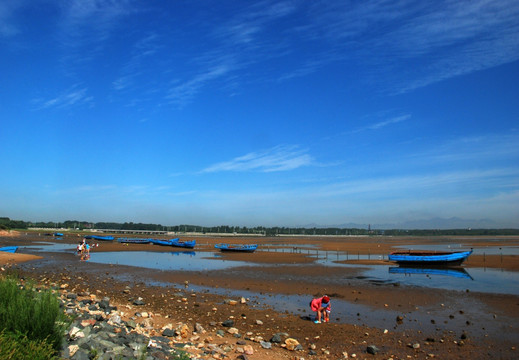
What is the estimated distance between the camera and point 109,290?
21.5 m

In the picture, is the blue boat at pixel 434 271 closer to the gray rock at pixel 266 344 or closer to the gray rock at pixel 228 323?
the gray rock at pixel 228 323

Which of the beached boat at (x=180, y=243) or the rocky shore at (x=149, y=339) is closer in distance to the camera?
the rocky shore at (x=149, y=339)

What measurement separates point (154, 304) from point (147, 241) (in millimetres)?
65749

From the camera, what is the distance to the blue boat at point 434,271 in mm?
34156

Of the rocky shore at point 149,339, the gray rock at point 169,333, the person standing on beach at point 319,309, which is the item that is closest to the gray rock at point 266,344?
the rocky shore at point 149,339

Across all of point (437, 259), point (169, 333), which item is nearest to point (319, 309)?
point (169, 333)

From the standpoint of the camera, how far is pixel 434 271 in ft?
123

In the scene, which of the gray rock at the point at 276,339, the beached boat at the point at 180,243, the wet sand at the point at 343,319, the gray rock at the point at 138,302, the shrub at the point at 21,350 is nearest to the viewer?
the shrub at the point at 21,350

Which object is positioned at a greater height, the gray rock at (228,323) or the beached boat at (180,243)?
the gray rock at (228,323)

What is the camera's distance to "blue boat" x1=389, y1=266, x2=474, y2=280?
1345 inches

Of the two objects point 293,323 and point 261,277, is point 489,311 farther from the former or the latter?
point 261,277

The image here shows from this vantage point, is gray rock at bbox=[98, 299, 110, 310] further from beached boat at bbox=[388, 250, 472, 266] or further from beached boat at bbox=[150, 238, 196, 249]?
beached boat at bbox=[150, 238, 196, 249]

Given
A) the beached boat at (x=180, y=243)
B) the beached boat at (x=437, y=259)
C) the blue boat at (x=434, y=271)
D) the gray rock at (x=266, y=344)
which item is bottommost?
the beached boat at (x=180, y=243)

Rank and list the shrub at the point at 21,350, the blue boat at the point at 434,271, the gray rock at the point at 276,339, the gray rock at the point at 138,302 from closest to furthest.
Result: the shrub at the point at 21,350
the gray rock at the point at 276,339
the gray rock at the point at 138,302
the blue boat at the point at 434,271
